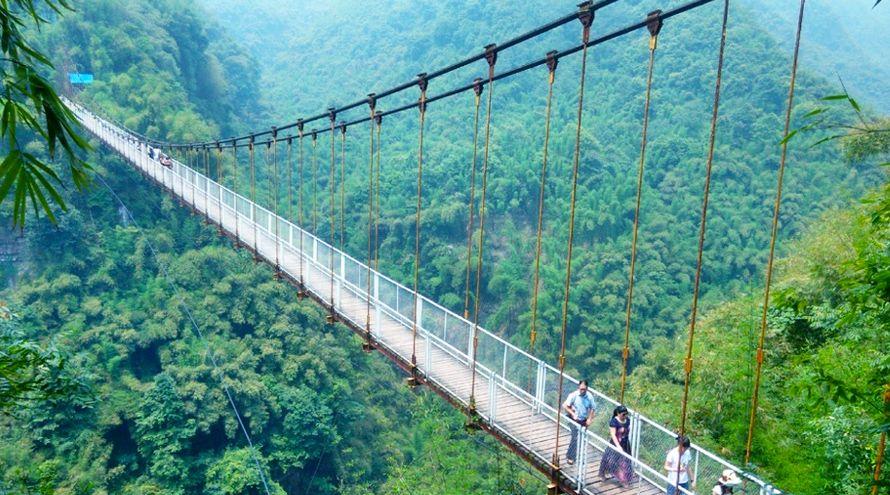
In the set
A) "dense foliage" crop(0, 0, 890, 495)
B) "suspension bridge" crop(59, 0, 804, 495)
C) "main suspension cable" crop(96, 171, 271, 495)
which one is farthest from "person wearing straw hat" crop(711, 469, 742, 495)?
"main suspension cable" crop(96, 171, 271, 495)

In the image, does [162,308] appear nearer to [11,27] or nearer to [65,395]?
[65,395]

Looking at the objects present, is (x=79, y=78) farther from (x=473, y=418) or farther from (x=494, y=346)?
(x=473, y=418)

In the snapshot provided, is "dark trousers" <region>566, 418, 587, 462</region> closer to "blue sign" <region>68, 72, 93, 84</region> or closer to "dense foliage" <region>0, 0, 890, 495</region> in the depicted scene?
"dense foliage" <region>0, 0, 890, 495</region>

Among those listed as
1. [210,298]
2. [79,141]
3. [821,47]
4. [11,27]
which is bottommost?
[210,298]

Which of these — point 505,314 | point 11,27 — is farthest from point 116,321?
point 11,27

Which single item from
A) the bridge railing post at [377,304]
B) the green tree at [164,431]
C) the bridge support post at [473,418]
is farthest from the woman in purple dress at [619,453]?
the green tree at [164,431]

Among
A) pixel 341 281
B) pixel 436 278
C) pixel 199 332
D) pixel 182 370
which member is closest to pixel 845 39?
pixel 436 278
